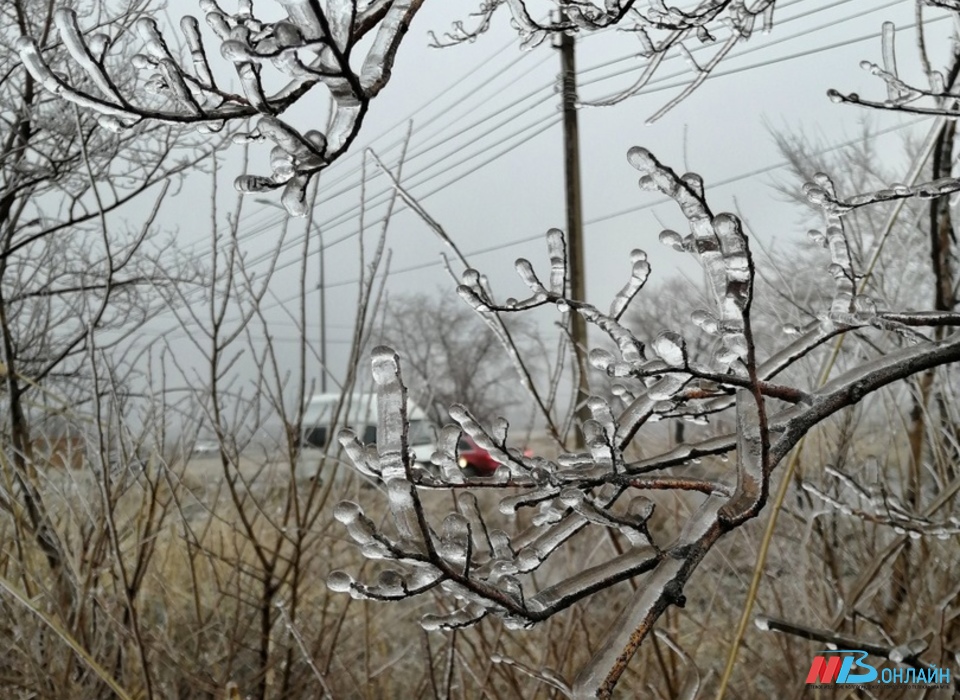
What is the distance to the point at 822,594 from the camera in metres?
2.44

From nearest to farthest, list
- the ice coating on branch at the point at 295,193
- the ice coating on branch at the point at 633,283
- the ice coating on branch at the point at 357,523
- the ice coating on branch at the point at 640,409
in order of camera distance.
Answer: the ice coating on branch at the point at 357,523, the ice coating on branch at the point at 295,193, the ice coating on branch at the point at 640,409, the ice coating on branch at the point at 633,283

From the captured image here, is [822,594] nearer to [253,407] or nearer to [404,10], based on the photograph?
Result: [253,407]

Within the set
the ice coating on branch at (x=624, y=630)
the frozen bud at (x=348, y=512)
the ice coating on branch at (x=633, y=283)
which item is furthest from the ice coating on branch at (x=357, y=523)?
the ice coating on branch at (x=633, y=283)

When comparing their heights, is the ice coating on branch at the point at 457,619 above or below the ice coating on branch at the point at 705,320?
below

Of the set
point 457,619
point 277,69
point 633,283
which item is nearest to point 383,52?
point 277,69

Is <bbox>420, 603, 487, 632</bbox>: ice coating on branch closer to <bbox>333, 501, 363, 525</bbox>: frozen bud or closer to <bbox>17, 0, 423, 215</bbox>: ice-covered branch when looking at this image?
<bbox>333, 501, 363, 525</bbox>: frozen bud

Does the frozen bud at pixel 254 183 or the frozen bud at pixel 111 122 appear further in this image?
the frozen bud at pixel 111 122

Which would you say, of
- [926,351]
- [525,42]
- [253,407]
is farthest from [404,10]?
[253,407]

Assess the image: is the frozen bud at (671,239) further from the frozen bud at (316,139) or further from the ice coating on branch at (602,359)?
the frozen bud at (316,139)

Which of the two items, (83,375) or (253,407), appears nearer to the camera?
(253,407)

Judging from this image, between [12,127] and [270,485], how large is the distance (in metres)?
2.89

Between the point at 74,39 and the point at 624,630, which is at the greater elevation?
the point at 74,39

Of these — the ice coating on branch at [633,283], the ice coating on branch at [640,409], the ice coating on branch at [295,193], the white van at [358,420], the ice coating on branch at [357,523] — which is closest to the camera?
the ice coating on branch at [357,523]

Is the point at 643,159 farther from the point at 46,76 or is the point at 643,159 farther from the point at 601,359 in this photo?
the point at 46,76
